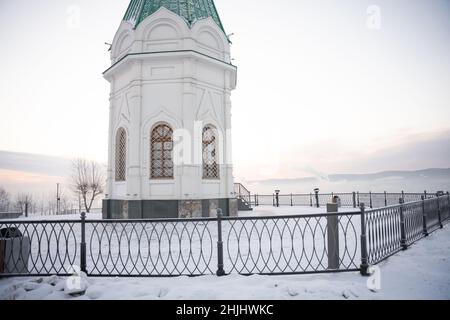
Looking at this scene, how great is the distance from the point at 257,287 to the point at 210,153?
32.9 ft

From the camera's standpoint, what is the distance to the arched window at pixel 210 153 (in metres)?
14.2

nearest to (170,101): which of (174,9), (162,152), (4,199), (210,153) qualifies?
(162,152)

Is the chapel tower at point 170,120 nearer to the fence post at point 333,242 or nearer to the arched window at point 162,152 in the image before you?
the arched window at point 162,152

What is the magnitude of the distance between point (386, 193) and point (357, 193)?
190 centimetres

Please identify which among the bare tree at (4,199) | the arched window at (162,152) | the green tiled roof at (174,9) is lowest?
the bare tree at (4,199)

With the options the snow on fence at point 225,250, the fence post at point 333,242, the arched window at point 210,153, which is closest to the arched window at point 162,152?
→ the arched window at point 210,153

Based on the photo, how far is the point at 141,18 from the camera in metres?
14.8

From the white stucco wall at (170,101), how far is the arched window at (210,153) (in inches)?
11.5

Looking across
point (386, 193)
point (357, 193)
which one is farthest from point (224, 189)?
point (386, 193)

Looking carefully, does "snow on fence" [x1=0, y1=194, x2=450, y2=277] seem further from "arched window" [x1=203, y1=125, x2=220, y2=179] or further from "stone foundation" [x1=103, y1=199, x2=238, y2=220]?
"arched window" [x1=203, y1=125, x2=220, y2=179]

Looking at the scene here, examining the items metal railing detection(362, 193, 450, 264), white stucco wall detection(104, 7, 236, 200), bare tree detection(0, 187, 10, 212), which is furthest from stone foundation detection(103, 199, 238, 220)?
bare tree detection(0, 187, 10, 212)

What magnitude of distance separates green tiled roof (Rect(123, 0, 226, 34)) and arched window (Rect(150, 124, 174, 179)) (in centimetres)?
555

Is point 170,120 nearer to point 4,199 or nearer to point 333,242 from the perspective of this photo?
point 333,242
